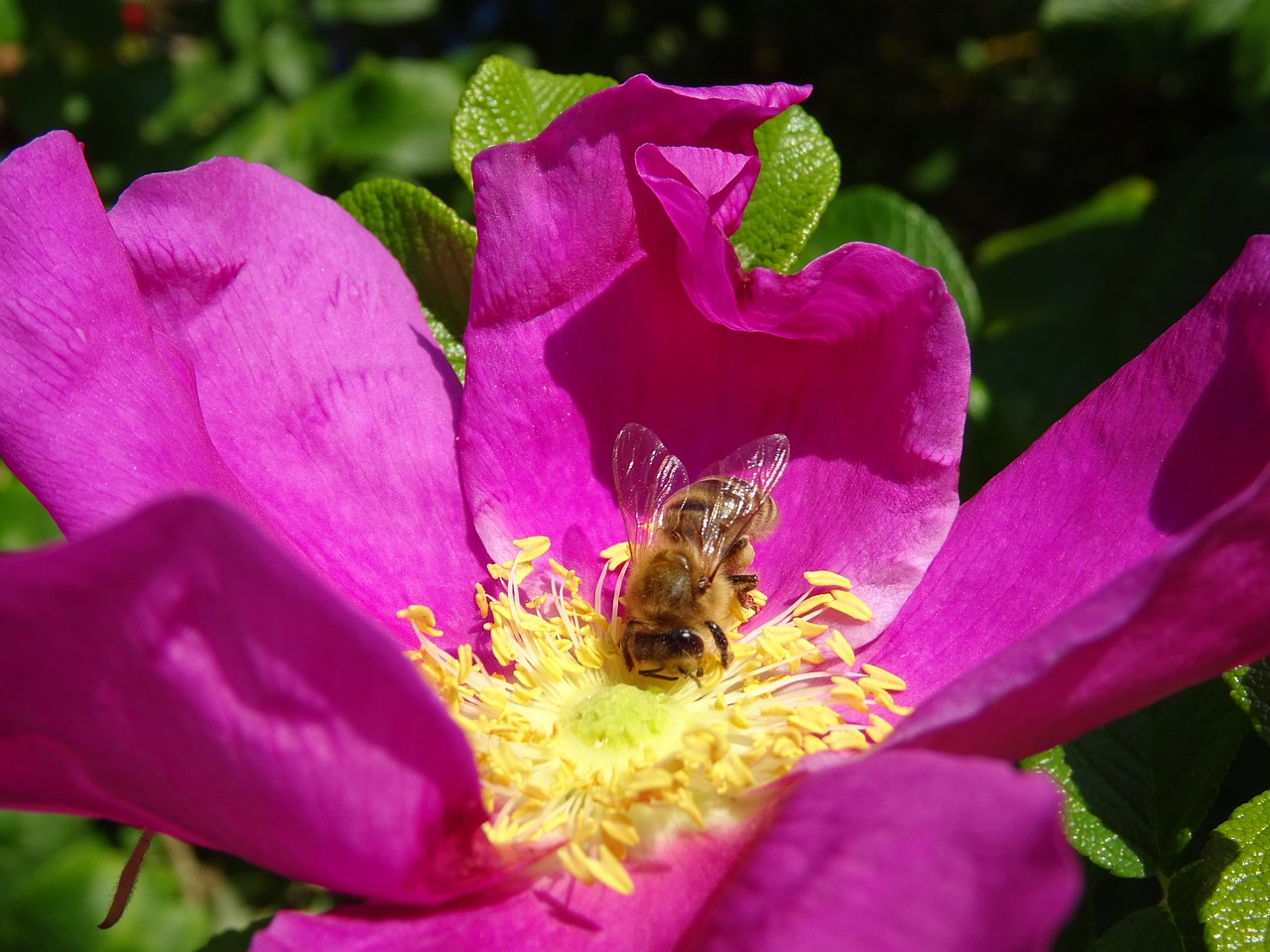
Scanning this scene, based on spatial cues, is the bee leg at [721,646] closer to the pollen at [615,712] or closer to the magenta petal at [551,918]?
the pollen at [615,712]

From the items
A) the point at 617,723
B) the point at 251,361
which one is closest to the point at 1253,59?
the point at 617,723

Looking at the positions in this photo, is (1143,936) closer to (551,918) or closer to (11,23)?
(551,918)

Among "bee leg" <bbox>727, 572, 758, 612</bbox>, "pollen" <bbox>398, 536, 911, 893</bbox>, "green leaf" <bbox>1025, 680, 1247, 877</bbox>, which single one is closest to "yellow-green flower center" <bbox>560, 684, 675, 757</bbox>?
"pollen" <bbox>398, 536, 911, 893</bbox>

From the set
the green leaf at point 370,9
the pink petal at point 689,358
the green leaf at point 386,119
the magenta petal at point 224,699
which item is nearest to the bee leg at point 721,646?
the pink petal at point 689,358

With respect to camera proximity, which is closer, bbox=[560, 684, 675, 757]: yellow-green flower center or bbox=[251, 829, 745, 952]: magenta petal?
bbox=[251, 829, 745, 952]: magenta petal

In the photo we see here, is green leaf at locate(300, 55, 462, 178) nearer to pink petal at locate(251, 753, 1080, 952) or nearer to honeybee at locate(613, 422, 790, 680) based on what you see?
honeybee at locate(613, 422, 790, 680)
